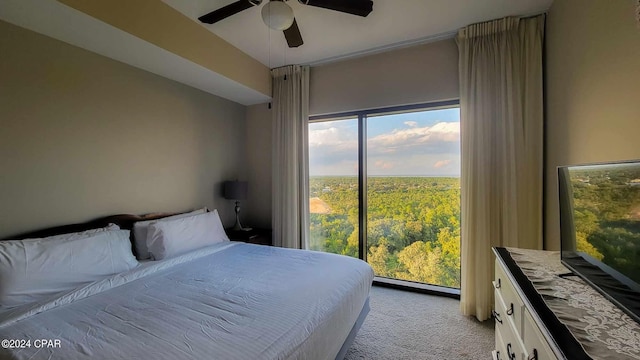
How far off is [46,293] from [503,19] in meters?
4.11

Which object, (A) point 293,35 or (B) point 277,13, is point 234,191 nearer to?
(A) point 293,35

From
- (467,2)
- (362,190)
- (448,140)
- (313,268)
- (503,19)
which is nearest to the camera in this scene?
(313,268)

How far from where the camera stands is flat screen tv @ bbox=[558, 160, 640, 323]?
89 centimetres

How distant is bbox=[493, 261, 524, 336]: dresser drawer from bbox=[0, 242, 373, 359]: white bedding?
884 mm

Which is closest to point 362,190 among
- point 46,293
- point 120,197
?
point 120,197

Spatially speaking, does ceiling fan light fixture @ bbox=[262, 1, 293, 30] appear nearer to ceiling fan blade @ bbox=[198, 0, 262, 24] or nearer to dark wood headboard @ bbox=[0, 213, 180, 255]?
ceiling fan blade @ bbox=[198, 0, 262, 24]

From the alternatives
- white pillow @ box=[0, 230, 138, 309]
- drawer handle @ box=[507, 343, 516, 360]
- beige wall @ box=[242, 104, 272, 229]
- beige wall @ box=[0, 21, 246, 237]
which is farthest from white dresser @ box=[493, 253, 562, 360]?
beige wall @ box=[0, 21, 246, 237]

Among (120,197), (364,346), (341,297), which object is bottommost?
(364,346)

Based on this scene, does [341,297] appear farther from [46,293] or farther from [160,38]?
[160,38]

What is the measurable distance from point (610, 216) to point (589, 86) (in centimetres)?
106

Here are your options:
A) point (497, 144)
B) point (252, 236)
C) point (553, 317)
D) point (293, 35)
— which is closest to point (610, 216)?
point (553, 317)

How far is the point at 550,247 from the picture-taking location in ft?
6.98

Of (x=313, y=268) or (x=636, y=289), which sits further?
(x=313, y=268)

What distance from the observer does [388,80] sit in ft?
9.53
